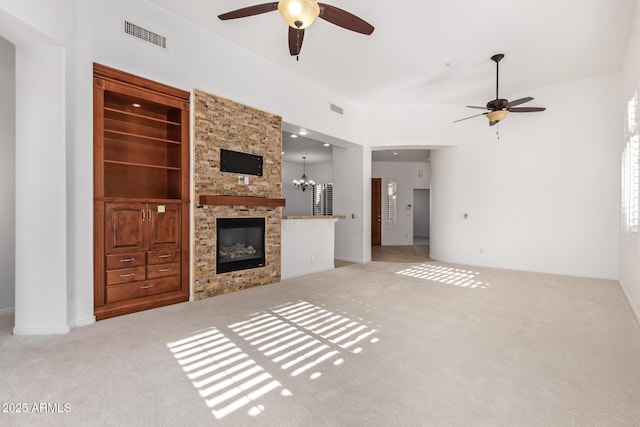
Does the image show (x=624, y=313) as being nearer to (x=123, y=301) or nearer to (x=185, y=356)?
(x=185, y=356)

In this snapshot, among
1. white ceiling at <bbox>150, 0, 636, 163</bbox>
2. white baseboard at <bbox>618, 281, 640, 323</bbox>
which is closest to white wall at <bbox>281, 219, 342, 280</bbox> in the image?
white ceiling at <bbox>150, 0, 636, 163</bbox>

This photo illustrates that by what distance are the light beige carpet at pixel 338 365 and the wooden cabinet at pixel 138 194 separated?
35cm

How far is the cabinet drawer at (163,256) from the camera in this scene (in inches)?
153

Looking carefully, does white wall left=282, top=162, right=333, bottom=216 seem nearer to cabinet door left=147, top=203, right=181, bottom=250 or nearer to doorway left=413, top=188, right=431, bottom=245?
doorway left=413, top=188, right=431, bottom=245

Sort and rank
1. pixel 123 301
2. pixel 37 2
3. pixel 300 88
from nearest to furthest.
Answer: pixel 37 2 < pixel 123 301 < pixel 300 88

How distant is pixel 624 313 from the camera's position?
3.80 metres

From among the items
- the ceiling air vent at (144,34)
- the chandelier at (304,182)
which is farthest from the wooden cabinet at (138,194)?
the chandelier at (304,182)

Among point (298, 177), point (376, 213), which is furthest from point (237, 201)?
point (298, 177)

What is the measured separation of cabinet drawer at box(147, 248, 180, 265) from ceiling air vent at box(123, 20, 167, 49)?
255cm

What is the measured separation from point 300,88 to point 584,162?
18.1 feet

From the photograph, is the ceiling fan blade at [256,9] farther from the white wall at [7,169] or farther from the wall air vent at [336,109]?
the wall air vent at [336,109]

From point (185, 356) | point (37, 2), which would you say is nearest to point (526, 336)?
point (185, 356)

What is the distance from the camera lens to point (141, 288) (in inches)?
150

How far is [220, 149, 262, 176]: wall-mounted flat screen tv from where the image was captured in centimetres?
460
